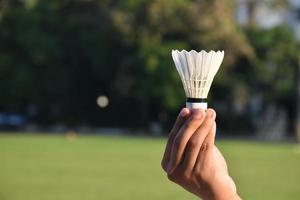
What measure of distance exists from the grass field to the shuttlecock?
27.5 feet

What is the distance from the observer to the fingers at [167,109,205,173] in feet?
7.43

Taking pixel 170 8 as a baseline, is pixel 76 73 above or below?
below

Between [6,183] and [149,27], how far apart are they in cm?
2593

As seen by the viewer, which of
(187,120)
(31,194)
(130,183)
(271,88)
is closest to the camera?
(187,120)

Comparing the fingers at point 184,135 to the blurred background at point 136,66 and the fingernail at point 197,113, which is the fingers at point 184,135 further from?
the blurred background at point 136,66

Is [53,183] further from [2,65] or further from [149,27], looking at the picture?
[2,65]

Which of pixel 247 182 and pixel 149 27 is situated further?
pixel 149 27

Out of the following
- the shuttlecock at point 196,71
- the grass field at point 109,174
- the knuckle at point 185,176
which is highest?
the shuttlecock at point 196,71

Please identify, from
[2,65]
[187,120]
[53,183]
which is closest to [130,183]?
[53,183]

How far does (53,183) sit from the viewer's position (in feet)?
41.9

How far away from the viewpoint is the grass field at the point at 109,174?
11.5 m

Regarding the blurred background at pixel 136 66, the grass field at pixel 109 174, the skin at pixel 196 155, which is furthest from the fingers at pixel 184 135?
the blurred background at pixel 136 66

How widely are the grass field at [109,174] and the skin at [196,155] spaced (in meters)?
8.34

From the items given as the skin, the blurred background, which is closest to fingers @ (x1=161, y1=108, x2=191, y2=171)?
the skin
